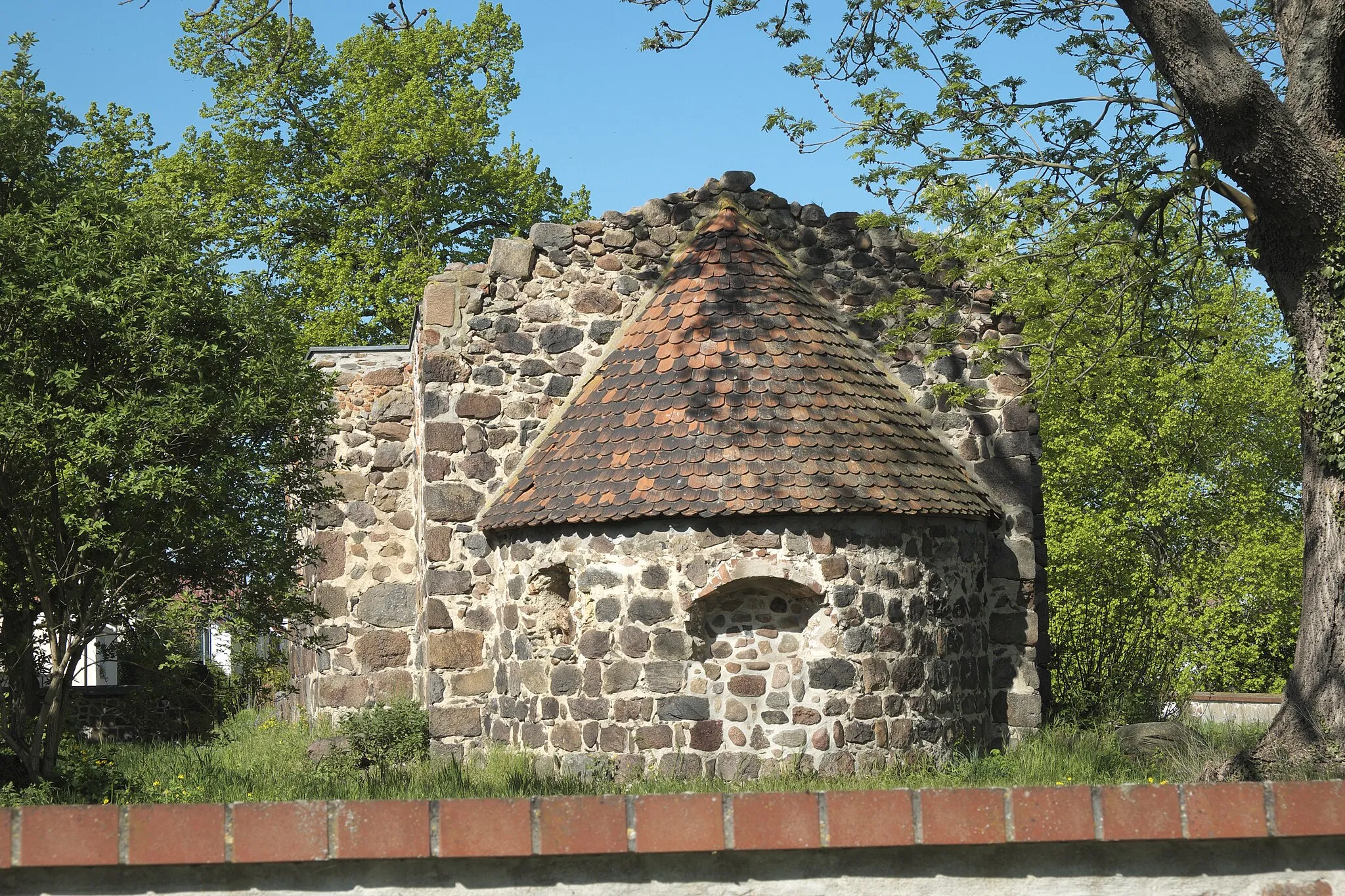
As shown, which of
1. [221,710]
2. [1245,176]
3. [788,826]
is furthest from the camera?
[221,710]

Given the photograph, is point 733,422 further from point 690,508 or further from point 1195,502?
point 1195,502

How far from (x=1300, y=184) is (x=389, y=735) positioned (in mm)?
9398

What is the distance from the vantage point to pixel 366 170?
24062 millimetres

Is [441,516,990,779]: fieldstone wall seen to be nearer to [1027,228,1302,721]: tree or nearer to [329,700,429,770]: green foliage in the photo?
[329,700,429,770]: green foliage

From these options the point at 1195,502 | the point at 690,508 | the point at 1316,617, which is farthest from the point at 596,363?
the point at 1195,502

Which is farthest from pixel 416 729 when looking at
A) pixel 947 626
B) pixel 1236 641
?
pixel 1236 641

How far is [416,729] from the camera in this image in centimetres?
1254

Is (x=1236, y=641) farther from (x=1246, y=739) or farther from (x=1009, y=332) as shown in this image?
(x=1246, y=739)

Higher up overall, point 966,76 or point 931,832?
point 966,76

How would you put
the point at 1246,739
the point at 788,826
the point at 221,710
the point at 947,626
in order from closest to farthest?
the point at 788,826 → the point at 1246,739 → the point at 947,626 → the point at 221,710

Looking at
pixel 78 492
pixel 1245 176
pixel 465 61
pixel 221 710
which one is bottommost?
pixel 221 710

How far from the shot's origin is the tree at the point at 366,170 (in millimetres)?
23875

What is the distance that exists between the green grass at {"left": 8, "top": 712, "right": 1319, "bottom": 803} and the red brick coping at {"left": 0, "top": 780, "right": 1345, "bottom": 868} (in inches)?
62.3

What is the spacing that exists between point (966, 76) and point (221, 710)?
13799 mm
